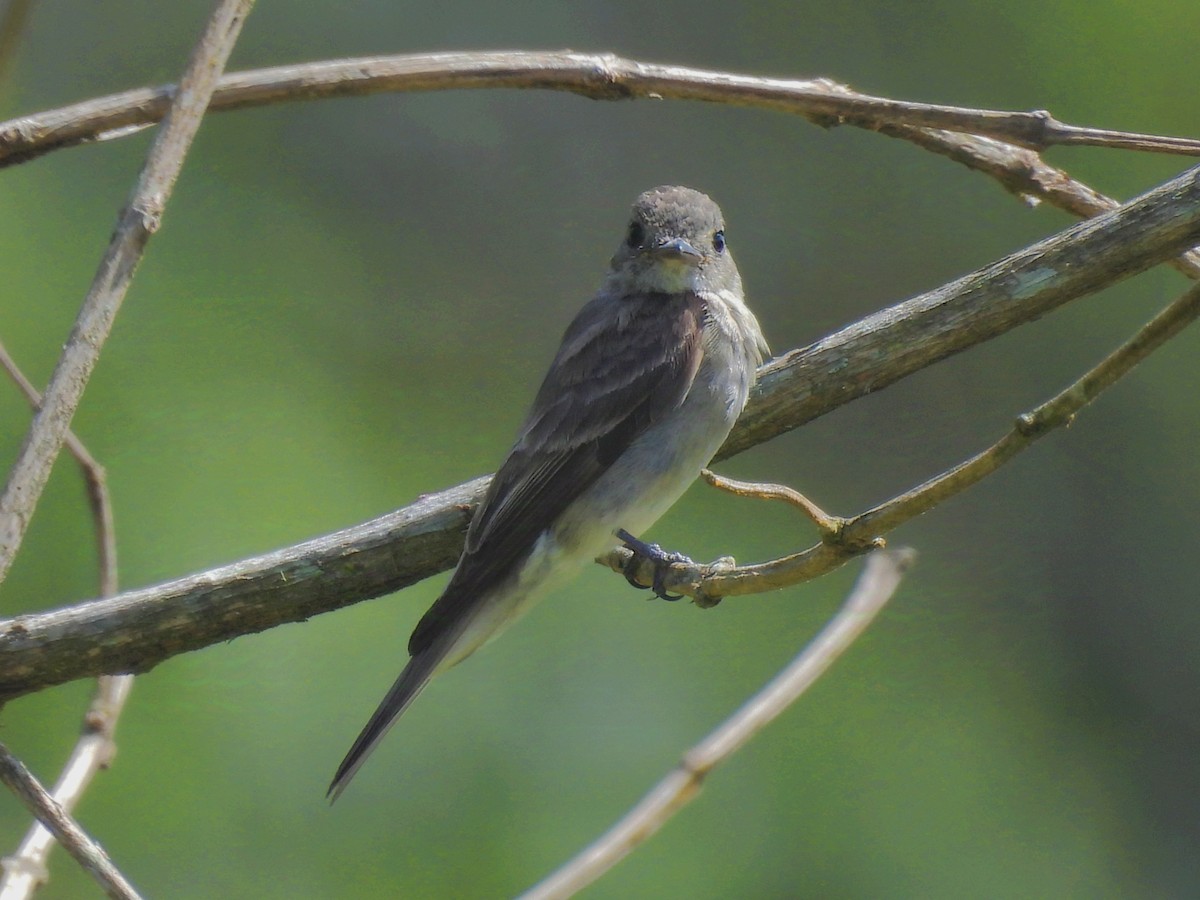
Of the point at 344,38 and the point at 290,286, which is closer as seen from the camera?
the point at 290,286

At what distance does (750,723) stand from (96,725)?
3.78ft

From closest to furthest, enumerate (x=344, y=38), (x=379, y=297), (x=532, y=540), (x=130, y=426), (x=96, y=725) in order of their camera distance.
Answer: (x=96, y=725) < (x=532, y=540) < (x=130, y=426) < (x=379, y=297) < (x=344, y=38)

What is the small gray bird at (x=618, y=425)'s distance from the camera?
9.24ft

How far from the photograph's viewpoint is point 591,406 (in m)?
3.19

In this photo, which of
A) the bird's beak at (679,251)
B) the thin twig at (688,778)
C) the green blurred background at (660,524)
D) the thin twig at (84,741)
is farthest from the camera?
the green blurred background at (660,524)

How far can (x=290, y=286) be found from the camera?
4934mm

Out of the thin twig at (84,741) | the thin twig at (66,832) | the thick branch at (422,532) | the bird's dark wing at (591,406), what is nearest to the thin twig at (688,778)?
the thin twig at (66,832)

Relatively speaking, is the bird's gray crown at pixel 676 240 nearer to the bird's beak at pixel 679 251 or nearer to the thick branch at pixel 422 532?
the bird's beak at pixel 679 251

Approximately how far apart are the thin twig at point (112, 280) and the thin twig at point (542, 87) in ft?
1.32

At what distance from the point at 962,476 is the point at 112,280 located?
1122 millimetres

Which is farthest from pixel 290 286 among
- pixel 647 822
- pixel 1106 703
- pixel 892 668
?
pixel 647 822

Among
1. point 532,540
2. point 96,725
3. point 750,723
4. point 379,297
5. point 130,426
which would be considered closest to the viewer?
point 750,723

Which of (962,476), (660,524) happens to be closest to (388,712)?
(962,476)

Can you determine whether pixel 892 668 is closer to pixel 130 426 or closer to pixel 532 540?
pixel 532 540
